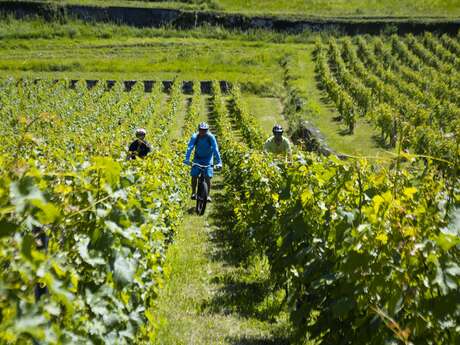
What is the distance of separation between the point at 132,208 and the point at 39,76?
4121 cm

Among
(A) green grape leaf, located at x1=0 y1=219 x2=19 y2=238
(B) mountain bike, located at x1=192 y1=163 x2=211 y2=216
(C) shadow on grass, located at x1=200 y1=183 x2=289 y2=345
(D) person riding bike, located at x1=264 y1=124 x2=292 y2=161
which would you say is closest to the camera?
(A) green grape leaf, located at x1=0 y1=219 x2=19 y2=238

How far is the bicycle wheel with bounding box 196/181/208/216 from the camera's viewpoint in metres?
12.0

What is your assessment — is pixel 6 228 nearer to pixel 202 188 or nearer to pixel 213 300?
pixel 213 300

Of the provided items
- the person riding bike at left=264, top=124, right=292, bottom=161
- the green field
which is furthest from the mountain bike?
the green field

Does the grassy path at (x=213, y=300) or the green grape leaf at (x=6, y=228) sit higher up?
the green grape leaf at (x=6, y=228)

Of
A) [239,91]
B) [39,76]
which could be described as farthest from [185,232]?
[39,76]

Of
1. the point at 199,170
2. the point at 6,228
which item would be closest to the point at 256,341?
the point at 6,228

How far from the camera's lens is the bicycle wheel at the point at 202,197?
1204 cm

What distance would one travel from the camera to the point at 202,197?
12.3 m

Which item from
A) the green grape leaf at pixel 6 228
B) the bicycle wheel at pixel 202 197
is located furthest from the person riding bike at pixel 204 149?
the green grape leaf at pixel 6 228

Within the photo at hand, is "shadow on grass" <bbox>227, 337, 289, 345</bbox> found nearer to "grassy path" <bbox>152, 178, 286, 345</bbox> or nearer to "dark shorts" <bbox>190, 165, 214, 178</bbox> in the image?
"grassy path" <bbox>152, 178, 286, 345</bbox>

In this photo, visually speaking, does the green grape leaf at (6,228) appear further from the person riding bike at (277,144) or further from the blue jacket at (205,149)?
the blue jacket at (205,149)

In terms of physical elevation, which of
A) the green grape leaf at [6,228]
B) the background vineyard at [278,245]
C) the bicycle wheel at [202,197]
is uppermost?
the green grape leaf at [6,228]

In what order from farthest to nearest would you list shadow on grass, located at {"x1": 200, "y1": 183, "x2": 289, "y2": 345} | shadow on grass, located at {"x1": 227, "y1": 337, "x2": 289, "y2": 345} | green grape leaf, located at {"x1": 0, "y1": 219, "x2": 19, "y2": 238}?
shadow on grass, located at {"x1": 200, "y1": 183, "x2": 289, "y2": 345}
shadow on grass, located at {"x1": 227, "y1": 337, "x2": 289, "y2": 345}
green grape leaf, located at {"x1": 0, "y1": 219, "x2": 19, "y2": 238}
